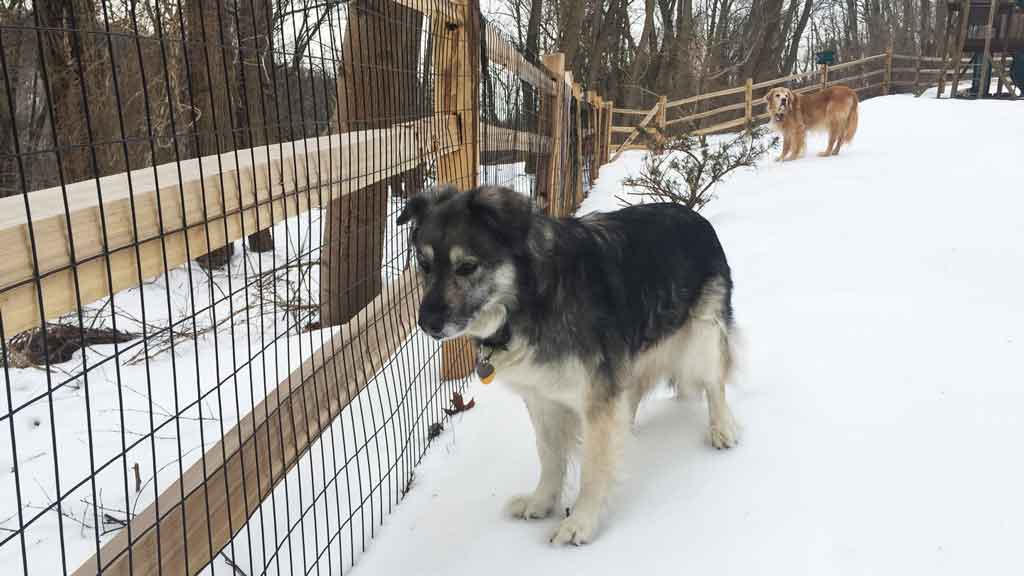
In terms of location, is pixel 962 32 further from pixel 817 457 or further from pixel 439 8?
pixel 817 457

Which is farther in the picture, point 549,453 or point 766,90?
point 766,90

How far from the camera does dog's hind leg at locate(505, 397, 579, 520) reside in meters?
2.89

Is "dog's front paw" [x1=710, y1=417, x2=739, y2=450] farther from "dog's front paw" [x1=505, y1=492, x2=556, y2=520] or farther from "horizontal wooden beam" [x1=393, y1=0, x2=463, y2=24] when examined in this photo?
"horizontal wooden beam" [x1=393, y1=0, x2=463, y2=24]

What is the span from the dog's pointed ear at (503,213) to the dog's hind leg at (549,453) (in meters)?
0.79

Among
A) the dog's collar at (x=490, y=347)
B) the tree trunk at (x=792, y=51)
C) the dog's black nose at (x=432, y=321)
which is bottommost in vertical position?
the dog's collar at (x=490, y=347)

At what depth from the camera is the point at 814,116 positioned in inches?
498

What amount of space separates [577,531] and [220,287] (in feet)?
6.98

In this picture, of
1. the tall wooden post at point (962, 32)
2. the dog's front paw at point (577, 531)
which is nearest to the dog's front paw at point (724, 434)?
the dog's front paw at point (577, 531)

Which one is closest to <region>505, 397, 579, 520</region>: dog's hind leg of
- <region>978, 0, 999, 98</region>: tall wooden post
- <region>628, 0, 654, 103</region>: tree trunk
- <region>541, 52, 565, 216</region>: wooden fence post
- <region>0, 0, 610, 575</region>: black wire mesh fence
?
<region>0, 0, 610, 575</region>: black wire mesh fence

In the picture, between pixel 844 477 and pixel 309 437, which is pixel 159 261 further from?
pixel 844 477

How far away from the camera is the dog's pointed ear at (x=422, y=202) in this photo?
2.61 meters

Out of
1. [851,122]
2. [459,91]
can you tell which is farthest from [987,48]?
[459,91]

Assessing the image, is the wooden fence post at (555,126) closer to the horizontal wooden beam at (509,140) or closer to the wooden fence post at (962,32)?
the horizontal wooden beam at (509,140)

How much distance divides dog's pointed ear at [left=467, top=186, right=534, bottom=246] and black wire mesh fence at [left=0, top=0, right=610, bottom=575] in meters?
0.49
